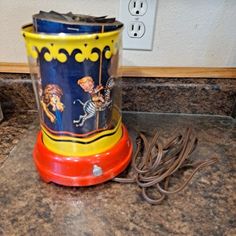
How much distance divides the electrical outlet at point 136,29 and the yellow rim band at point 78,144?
25cm

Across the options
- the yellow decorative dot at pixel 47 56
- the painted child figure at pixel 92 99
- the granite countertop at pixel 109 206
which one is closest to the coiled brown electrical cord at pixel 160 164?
the granite countertop at pixel 109 206

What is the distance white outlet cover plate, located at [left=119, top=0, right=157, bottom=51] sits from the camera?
531mm

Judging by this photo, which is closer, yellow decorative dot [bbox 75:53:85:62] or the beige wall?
yellow decorative dot [bbox 75:53:85:62]

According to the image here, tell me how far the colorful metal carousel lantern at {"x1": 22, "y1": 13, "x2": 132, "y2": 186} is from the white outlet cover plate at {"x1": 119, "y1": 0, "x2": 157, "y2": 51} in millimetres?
172

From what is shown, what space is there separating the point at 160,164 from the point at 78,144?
0.14 m

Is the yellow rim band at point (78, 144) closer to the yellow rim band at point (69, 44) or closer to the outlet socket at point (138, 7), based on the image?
the yellow rim band at point (69, 44)

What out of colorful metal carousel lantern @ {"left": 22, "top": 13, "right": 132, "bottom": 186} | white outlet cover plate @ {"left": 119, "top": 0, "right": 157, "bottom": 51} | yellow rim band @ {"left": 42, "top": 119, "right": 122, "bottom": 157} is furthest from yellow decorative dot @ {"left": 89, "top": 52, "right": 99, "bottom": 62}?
white outlet cover plate @ {"left": 119, "top": 0, "right": 157, "bottom": 51}

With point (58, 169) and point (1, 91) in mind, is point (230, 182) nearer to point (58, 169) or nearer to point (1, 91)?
point (58, 169)

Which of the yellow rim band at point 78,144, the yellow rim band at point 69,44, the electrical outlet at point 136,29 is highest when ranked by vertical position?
the yellow rim band at point 69,44

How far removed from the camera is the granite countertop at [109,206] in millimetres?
353

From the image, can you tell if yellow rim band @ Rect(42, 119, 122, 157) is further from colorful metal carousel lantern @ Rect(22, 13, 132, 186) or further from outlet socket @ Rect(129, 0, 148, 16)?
outlet socket @ Rect(129, 0, 148, 16)

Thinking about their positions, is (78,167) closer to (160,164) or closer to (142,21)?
(160,164)

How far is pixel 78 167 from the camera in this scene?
404mm

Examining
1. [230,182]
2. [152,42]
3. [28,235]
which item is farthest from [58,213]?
[152,42]
